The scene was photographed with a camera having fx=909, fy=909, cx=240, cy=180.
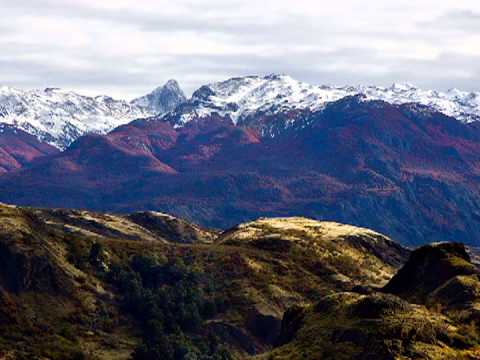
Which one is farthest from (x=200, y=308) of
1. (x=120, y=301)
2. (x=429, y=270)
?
(x=429, y=270)

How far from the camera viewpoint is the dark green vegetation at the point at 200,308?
78438 mm

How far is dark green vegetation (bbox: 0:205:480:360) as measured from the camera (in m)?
78.4

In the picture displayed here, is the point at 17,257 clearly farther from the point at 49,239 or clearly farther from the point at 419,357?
the point at 419,357

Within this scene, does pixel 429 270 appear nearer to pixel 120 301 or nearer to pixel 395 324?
pixel 395 324

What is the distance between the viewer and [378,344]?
246 ft

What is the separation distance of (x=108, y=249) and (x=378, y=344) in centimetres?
12719

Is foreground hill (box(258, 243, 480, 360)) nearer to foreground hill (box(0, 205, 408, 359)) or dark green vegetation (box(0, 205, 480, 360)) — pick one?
dark green vegetation (box(0, 205, 480, 360))

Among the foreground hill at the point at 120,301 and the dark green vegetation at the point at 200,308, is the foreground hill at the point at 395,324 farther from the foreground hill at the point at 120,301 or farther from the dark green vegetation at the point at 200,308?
the foreground hill at the point at 120,301

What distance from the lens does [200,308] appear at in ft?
586

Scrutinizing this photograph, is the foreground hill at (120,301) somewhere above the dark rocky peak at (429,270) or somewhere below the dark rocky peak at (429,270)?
below

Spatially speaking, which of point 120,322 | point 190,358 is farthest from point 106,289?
point 190,358

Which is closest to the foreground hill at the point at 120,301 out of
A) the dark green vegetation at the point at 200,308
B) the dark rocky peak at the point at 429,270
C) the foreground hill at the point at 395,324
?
the dark green vegetation at the point at 200,308

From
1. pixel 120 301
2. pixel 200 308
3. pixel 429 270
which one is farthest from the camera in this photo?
pixel 200 308

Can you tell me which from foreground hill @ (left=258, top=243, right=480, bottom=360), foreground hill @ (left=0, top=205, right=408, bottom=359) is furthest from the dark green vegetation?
foreground hill @ (left=0, top=205, right=408, bottom=359)
